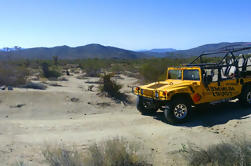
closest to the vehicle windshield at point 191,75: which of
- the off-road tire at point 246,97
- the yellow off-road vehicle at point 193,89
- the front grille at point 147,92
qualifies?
the yellow off-road vehicle at point 193,89

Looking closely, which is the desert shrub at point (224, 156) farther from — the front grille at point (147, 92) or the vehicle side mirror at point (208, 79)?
the vehicle side mirror at point (208, 79)

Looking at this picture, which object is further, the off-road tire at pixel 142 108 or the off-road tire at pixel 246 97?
the off-road tire at pixel 246 97

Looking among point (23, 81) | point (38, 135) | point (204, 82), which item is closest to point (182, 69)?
point (204, 82)

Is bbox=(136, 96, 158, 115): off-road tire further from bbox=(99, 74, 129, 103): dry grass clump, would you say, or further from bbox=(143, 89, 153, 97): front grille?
bbox=(99, 74, 129, 103): dry grass clump

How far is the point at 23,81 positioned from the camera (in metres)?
14.0

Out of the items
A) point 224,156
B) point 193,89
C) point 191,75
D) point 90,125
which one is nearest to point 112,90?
point 90,125

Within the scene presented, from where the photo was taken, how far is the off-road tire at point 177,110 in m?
6.81

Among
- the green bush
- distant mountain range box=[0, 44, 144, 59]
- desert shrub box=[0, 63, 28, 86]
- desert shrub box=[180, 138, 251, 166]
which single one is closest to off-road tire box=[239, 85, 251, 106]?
desert shrub box=[180, 138, 251, 166]

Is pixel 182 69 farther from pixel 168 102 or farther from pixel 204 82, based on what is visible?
pixel 168 102

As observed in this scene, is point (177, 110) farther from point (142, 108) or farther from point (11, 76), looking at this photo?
point (11, 76)

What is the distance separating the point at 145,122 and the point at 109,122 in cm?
117

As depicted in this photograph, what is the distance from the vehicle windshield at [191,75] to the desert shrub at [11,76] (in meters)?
10.2

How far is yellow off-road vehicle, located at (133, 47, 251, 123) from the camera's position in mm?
6914

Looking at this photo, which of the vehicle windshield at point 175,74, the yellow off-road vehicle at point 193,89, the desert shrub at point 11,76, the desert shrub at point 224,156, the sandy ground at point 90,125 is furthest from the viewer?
the desert shrub at point 11,76
